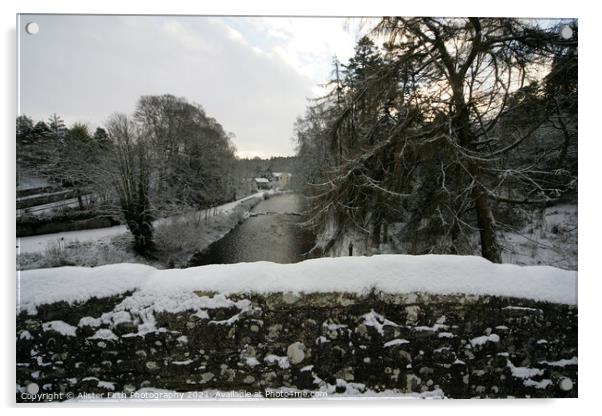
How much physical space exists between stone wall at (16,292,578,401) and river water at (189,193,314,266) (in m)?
0.73

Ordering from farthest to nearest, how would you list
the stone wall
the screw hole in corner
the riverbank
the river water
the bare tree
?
the river water, the bare tree, the riverbank, the screw hole in corner, the stone wall

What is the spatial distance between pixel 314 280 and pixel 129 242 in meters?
1.91

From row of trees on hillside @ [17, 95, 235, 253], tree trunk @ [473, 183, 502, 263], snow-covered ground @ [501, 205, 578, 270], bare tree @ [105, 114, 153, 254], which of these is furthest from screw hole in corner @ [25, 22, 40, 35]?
snow-covered ground @ [501, 205, 578, 270]

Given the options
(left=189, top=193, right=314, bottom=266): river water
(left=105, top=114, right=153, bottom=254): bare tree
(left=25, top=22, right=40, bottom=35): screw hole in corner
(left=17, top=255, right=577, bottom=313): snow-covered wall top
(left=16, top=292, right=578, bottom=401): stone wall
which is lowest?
(left=16, top=292, right=578, bottom=401): stone wall

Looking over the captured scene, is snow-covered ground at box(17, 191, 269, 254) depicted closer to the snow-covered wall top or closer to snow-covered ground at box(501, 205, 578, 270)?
the snow-covered wall top

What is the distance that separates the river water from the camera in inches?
91.8

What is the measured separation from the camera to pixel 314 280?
5.49 feet

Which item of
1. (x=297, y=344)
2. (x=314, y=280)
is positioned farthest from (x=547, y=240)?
(x=297, y=344)

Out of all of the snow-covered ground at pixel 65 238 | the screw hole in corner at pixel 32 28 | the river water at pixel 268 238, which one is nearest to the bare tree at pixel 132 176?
the snow-covered ground at pixel 65 238

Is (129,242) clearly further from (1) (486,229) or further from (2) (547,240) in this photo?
(2) (547,240)

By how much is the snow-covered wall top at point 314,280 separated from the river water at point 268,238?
21.7 inches

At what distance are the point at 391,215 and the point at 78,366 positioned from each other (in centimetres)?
286
